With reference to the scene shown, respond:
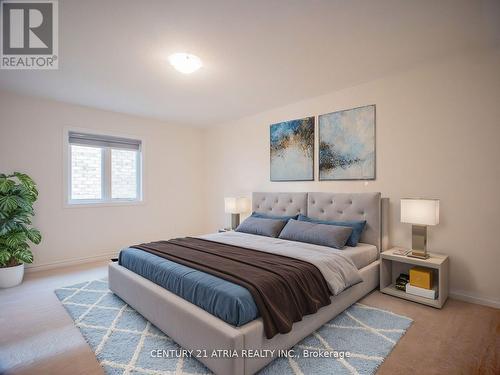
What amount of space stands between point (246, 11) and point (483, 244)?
309cm

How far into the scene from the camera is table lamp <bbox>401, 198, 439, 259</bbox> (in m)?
2.63

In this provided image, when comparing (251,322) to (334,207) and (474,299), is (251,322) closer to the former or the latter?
(334,207)

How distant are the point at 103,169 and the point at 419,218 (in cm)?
471

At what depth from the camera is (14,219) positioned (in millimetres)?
3275

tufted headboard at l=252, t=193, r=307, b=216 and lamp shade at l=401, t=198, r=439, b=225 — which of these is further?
tufted headboard at l=252, t=193, r=307, b=216

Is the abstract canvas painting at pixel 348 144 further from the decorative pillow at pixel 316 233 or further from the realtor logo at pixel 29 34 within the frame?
the realtor logo at pixel 29 34

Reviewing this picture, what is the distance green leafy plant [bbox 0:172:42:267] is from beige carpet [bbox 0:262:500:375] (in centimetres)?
56

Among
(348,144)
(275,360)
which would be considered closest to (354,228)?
(348,144)

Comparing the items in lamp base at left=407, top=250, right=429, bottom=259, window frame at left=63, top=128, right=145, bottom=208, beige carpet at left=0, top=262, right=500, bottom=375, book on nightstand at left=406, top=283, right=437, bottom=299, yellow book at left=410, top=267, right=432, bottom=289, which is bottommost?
beige carpet at left=0, top=262, right=500, bottom=375

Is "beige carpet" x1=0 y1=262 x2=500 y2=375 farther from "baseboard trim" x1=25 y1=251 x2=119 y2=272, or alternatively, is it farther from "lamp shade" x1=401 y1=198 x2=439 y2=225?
"baseboard trim" x1=25 y1=251 x2=119 y2=272

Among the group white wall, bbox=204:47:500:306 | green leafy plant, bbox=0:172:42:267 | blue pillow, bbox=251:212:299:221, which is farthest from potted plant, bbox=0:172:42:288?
white wall, bbox=204:47:500:306

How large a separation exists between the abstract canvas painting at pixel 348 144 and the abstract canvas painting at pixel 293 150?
0.19 metres

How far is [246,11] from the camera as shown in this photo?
1993 mm

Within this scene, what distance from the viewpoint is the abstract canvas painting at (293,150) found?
396 cm
